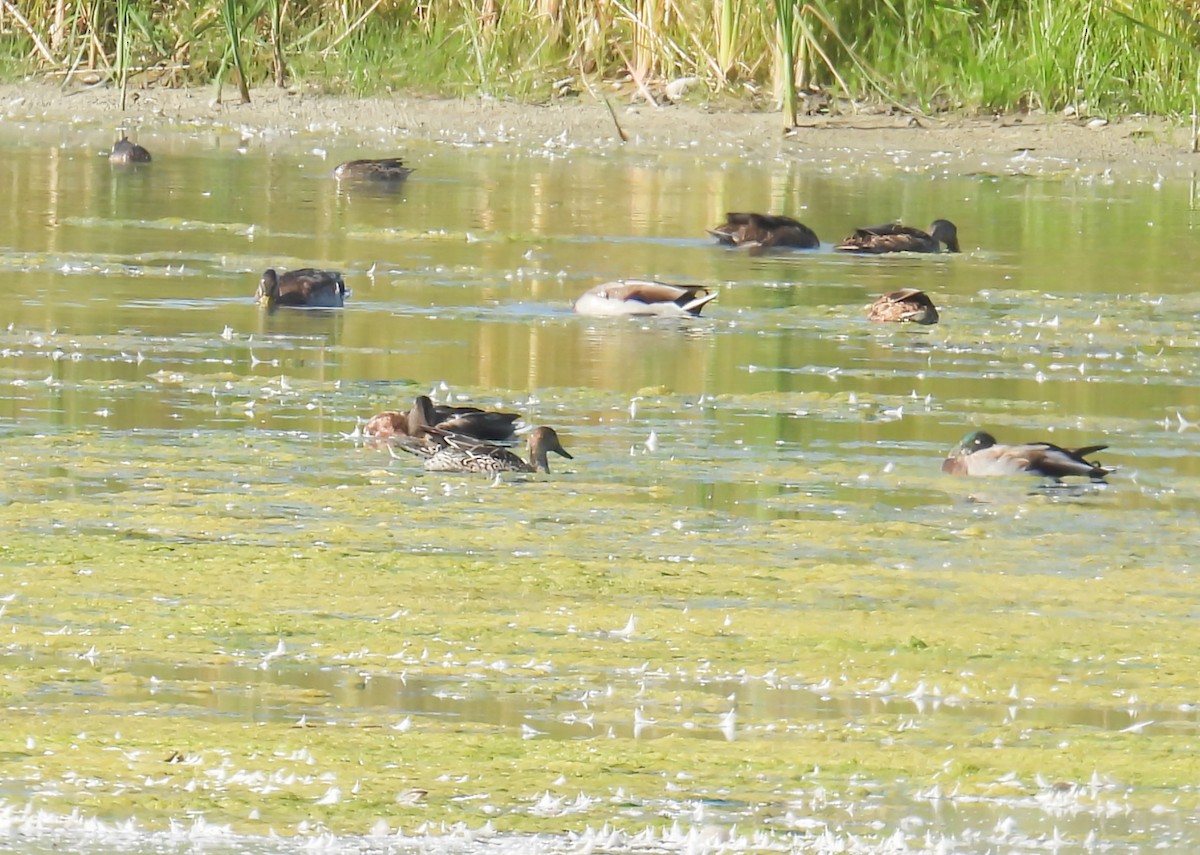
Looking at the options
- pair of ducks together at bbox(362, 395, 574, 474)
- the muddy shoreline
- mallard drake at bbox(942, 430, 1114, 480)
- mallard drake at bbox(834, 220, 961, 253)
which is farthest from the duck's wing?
the muddy shoreline

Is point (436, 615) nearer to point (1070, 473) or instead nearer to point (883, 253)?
point (1070, 473)

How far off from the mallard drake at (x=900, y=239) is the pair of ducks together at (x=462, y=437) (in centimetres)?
613

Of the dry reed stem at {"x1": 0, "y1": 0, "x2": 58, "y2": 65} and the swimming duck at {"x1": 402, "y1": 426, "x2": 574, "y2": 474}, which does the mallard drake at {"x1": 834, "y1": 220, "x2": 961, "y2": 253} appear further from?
the dry reed stem at {"x1": 0, "y1": 0, "x2": 58, "y2": 65}

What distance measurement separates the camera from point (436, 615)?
6.29m

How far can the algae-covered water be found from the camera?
4.91 meters

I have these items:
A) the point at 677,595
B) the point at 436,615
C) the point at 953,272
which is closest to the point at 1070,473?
the point at 677,595

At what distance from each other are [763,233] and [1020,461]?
→ 647cm

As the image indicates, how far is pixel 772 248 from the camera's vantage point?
578 inches

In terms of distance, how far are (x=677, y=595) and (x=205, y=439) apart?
250cm

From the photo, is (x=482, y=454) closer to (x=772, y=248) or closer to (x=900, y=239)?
(x=772, y=248)

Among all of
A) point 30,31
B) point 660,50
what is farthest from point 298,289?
point 30,31

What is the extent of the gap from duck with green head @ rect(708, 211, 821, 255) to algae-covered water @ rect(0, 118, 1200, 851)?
52cm

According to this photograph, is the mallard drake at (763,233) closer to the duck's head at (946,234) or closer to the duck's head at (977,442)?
the duck's head at (946,234)

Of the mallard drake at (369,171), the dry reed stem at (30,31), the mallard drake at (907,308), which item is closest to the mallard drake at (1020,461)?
the mallard drake at (907,308)
